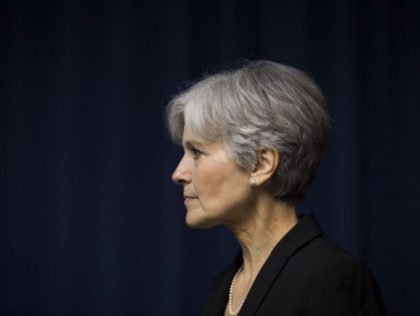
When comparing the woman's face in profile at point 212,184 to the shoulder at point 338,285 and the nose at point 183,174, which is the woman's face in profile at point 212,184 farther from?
the shoulder at point 338,285

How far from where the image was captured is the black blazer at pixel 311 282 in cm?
124

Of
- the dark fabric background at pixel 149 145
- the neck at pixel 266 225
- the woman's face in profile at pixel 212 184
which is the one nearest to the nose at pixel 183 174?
the woman's face in profile at pixel 212 184

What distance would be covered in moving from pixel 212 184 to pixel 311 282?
12.2 inches

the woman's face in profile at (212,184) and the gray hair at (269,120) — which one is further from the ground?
the gray hair at (269,120)

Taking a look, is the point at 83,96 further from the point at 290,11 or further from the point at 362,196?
the point at 362,196

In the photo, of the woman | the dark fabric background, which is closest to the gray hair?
the woman

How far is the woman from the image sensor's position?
1306 millimetres

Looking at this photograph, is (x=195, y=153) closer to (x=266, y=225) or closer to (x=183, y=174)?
(x=183, y=174)

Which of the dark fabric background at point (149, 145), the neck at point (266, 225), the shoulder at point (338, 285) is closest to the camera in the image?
the shoulder at point (338, 285)

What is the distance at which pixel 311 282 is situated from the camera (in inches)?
49.6

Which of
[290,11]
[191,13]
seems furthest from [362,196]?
[191,13]

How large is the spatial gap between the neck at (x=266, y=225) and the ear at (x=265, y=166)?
54 mm

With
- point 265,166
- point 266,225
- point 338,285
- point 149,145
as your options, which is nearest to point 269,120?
point 265,166

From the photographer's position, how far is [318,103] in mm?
1405
